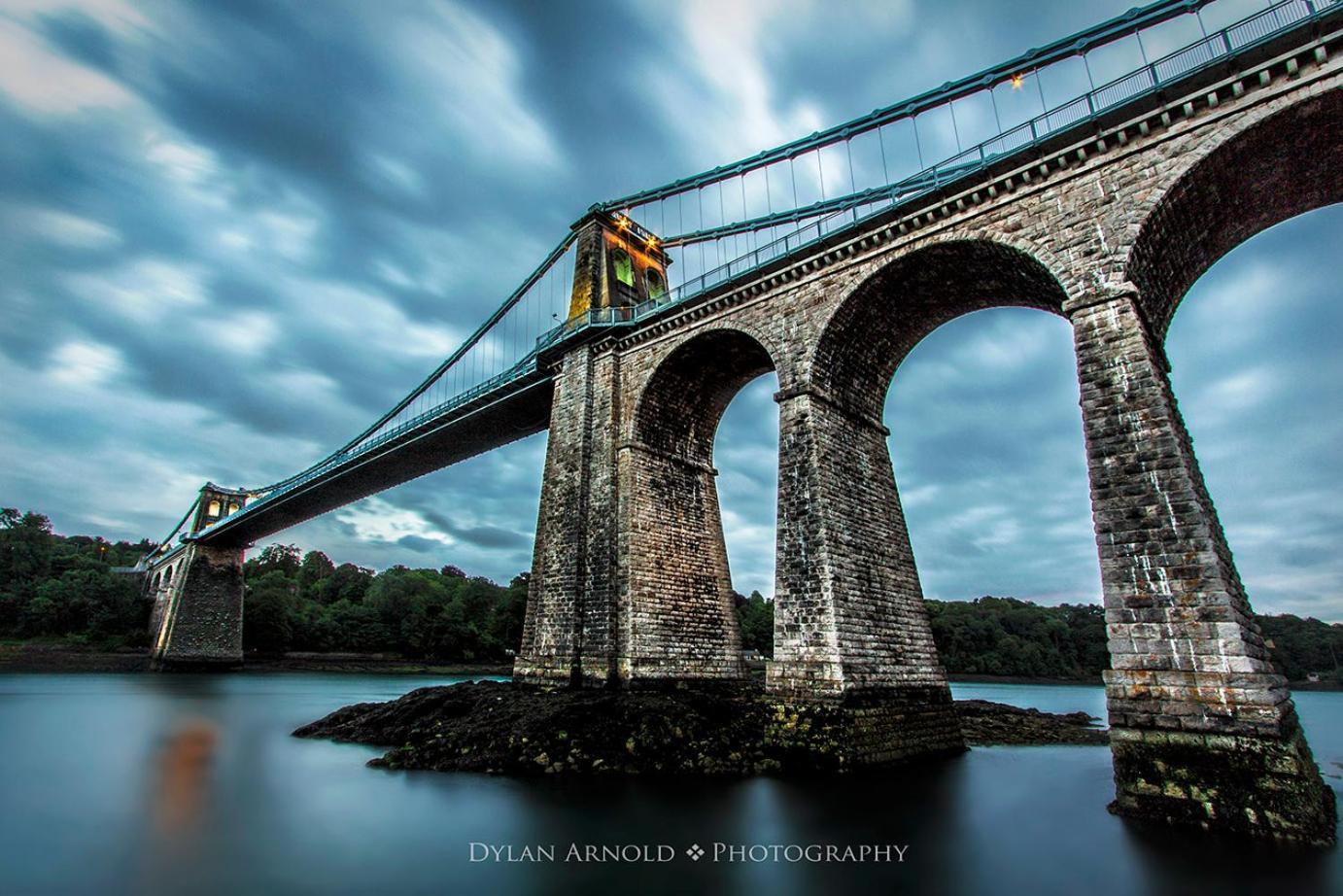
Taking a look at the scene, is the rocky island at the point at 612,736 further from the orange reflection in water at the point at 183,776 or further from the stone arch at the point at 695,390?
the stone arch at the point at 695,390

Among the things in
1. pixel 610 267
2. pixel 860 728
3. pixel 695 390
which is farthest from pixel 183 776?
pixel 610 267

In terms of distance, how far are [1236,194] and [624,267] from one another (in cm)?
1666

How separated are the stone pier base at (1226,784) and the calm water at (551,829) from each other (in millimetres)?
354

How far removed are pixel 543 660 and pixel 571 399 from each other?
7.32 metres

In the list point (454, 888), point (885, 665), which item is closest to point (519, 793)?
point (454, 888)

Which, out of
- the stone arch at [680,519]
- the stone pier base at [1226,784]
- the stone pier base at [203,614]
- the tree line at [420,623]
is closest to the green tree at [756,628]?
the tree line at [420,623]

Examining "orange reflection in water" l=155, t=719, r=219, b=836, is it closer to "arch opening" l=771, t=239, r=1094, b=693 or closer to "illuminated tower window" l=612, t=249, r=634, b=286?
"arch opening" l=771, t=239, r=1094, b=693

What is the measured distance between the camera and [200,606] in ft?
153

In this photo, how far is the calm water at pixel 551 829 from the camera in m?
6.30

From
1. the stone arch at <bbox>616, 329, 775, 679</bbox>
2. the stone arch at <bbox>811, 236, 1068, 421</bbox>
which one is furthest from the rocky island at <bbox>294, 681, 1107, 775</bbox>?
the stone arch at <bbox>811, 236, 1068, 421</bbox>

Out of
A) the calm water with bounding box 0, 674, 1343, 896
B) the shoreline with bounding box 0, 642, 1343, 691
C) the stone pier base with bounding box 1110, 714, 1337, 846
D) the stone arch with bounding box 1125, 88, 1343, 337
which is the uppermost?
the stone arch with bounding box 1125, 88, 1343, 337

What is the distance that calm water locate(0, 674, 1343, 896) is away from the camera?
20.7 ft

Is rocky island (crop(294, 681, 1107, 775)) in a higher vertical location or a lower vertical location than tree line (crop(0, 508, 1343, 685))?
lower

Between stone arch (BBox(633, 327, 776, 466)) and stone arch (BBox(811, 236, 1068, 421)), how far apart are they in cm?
262
